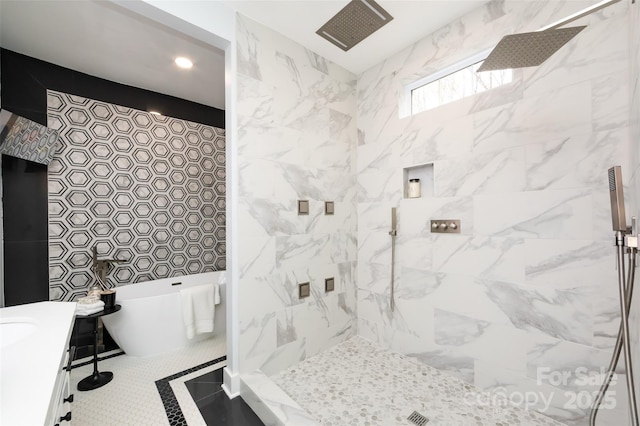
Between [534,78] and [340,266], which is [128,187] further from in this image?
[534,78]

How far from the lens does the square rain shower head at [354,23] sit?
1824 millimetres

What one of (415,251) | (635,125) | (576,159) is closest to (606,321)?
(576,159)

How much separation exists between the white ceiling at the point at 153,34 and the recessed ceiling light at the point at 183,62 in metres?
0.05

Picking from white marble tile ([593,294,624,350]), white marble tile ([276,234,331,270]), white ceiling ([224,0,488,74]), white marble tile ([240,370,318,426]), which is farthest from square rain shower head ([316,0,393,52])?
white marble tile ([240,370,318,426])

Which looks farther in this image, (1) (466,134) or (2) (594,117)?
(1) (466,134)

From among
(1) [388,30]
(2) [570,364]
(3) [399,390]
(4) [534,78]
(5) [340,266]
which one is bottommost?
(3) [399,390]

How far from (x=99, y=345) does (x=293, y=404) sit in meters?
2.04

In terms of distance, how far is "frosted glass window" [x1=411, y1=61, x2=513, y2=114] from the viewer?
182cm

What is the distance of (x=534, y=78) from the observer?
1.59 meters

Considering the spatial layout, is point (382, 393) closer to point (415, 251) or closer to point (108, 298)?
point (415, 251)

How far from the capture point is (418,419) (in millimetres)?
1544

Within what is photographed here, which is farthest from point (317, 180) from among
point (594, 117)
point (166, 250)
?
point (166, 250)

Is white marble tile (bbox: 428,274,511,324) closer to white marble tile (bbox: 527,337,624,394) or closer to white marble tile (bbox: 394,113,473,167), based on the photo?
white marble tile (bbox: 527,337,624,394)

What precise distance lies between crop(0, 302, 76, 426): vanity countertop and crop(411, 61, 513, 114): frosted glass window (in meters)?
2.51
